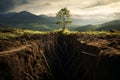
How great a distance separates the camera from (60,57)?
85875 millimetres

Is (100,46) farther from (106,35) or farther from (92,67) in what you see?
(106,35)

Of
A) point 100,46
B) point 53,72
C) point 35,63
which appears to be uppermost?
point 100,46

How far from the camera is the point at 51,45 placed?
8894 centimetres

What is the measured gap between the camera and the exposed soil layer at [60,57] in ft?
177

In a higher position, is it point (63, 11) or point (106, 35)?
point (63, 11)

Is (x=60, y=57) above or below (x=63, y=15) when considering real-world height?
below

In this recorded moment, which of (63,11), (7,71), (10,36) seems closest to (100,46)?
(7,71)

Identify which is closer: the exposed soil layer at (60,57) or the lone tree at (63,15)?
Answer: the exposed soil layer at (60,57)

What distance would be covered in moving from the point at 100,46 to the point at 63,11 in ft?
185

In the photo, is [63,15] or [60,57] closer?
[60,57]

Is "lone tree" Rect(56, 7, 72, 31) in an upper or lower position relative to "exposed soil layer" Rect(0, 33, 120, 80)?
upper

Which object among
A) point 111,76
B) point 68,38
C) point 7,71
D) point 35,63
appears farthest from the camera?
point 68,38

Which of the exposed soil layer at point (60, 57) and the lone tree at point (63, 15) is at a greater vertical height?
the lone tree at point (63, 15)

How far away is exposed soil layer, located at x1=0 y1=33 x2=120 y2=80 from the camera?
5381 cm
